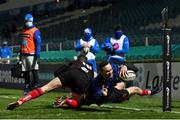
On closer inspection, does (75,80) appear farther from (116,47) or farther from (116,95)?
(116,47)

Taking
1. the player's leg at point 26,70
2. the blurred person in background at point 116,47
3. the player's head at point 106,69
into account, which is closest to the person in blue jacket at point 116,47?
the blurred person in background at point 116,47

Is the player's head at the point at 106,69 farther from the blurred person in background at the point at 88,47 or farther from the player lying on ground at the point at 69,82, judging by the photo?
the blurred person in background at the point at 88,47

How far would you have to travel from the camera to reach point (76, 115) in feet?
30.7

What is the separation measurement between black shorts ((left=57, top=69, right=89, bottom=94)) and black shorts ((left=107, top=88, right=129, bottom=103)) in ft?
1.58

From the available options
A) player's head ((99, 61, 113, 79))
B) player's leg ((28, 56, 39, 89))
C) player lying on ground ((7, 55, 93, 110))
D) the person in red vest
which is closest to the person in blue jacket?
the person in red vest

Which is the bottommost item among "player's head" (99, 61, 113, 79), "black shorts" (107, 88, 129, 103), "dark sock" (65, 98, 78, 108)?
"dark sock" (65, 98, 78, 108)

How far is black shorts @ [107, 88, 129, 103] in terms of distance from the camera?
1023 cm

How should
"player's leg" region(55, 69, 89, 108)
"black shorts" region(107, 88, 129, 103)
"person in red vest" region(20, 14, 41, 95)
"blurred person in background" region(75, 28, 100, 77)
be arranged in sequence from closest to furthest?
"black shorts" region(107, 88, 129, 103), "player's leg" region(55, 69, 89, 108), "blurred person in background" region(75, 28, 100, 77), "person in red vest" region(20, 14, 41, 95)

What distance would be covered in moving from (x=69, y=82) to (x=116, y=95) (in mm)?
870

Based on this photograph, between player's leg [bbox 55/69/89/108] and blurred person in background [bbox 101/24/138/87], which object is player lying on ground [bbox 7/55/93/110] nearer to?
player's leg [bbox 55/69/89/108]

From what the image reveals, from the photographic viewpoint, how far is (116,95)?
10336 mm

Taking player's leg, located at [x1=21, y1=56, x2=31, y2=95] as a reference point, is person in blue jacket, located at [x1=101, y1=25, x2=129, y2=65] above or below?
above

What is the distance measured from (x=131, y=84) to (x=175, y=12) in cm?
1570

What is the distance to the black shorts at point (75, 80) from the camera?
10.3m
